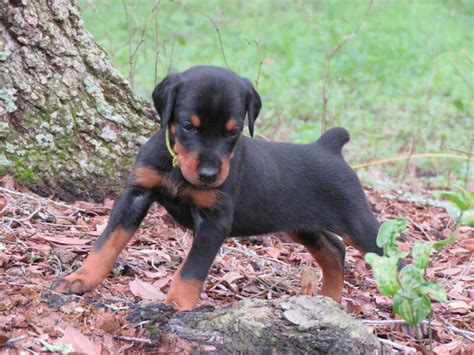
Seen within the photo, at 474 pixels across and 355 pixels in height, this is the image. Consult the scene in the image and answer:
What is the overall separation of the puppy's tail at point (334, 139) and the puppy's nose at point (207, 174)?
4.18ft

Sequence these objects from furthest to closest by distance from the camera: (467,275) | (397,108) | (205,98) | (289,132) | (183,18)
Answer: (183,18) < (397,108) < (289,132) < (467,275) < (205,98)

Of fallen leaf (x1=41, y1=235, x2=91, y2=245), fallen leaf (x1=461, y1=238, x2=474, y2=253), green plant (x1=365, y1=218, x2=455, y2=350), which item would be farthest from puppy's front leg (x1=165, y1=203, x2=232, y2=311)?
fallen leaf (x1=461, y1=238, x2=474, y2=253)

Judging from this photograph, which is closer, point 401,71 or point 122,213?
point 122,213

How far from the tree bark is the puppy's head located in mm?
734

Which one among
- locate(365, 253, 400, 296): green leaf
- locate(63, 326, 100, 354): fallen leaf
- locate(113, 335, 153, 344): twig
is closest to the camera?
locate(365, 253, 400, 296): green leaf

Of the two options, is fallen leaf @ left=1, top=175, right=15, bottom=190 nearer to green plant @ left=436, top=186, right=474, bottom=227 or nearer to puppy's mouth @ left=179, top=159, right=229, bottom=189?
puppy's mouth @ left=179, top=159, right=229, bottom=189

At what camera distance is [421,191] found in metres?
7.41

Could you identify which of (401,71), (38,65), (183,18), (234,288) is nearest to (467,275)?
(234,288)

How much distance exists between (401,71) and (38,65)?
8550 mm

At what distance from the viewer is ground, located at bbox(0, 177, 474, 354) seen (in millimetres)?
3365

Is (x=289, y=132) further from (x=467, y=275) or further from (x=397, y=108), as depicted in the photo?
(x=467, y=275)

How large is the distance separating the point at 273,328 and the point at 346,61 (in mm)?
9626

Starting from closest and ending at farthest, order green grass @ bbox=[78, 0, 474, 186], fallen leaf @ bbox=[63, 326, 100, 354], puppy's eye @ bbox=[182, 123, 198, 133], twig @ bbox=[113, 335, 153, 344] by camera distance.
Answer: fallen leaf @ bbox=[63, 326, 100, 354] < twig @ bbox=[113, 335, 153, 344] < puppy's eye @ bbox=[182, 123, 198, 133] < green grass @ bbox=[78, 0, 474, 186]

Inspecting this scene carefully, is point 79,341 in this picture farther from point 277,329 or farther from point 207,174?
point 207,174
